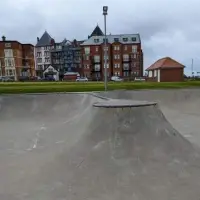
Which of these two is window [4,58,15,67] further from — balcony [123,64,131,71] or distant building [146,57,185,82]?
distant building [146,57,185,82]

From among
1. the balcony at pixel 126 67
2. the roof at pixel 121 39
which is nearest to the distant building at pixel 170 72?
the balcony at pixel 126 67

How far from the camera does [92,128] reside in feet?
20.4

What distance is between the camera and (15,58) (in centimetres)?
8762

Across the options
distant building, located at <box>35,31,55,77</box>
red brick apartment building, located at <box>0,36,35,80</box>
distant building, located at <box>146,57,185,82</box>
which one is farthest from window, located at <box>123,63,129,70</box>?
distant building, located at <box>146,57,185,82</box>

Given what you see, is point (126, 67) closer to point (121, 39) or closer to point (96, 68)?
point (121, 39)

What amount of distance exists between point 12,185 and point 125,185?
88.3 inches

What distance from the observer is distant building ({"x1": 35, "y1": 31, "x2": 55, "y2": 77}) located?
10500 cm

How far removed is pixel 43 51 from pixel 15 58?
20.9 meters

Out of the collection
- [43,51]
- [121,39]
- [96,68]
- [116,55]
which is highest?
[121,39]

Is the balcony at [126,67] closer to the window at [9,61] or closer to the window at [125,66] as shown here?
the window at [125,66]

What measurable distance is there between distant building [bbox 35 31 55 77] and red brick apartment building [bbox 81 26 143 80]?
74.0 ft

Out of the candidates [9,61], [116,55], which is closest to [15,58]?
[9,61]

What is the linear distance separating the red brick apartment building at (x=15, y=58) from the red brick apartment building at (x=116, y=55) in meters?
20.3

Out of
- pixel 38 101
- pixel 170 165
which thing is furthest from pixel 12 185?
pixel 38 101
